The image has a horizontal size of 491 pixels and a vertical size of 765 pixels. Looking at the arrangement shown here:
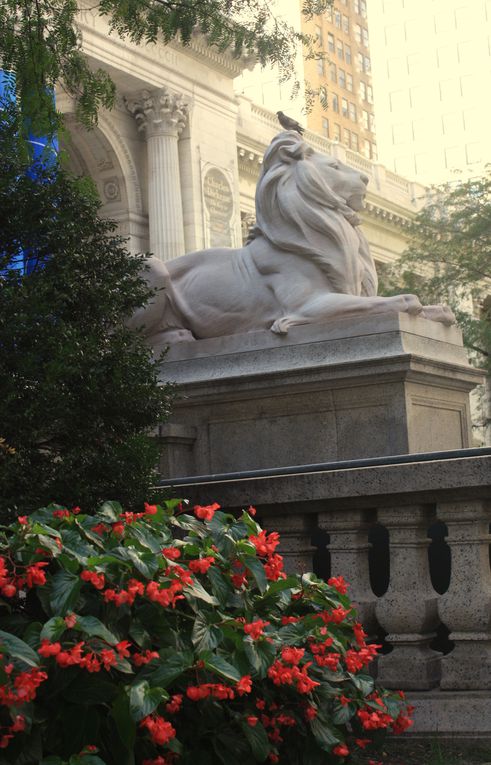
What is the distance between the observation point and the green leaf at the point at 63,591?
10.6ft

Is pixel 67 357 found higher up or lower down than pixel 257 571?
higher up

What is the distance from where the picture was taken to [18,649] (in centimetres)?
297

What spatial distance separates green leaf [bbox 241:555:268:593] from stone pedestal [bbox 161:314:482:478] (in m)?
3.36

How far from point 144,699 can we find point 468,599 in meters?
1.81

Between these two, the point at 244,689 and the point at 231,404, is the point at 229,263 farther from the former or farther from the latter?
the point at 244,689

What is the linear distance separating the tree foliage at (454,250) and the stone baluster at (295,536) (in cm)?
2640

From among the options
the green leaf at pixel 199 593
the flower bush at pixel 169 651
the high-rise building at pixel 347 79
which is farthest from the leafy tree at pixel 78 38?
the high-rise building at pixel 347 79

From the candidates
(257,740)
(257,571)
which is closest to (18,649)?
(257,740)

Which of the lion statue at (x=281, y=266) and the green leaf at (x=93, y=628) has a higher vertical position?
the lion statue at (x=281, y=266)

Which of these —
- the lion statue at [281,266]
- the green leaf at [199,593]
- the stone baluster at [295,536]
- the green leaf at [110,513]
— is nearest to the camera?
the green leaf at [199,593]

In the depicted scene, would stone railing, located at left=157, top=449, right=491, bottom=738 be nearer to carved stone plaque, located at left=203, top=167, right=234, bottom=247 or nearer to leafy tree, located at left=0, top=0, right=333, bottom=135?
leafy tree, located at left=0, top=0, right=333, bottom=135

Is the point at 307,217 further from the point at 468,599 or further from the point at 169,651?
the point at 169,651

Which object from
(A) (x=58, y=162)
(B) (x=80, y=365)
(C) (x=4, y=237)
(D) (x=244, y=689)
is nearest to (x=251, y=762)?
(D) (x=244, y=689)

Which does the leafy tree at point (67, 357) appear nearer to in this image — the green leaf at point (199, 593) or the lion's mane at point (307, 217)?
the green leaf at point (199, 593)
